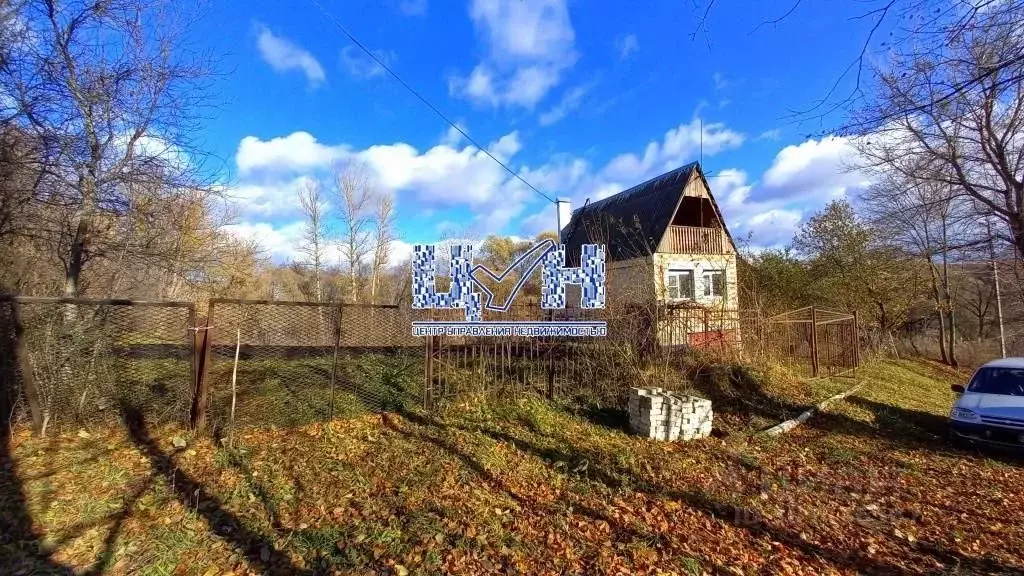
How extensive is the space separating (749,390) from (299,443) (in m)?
8.01

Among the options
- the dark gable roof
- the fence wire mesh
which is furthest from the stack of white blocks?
the dark gable roof

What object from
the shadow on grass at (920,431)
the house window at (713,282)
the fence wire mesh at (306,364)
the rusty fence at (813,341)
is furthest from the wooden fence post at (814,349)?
the fence wire mesh at (306,364)

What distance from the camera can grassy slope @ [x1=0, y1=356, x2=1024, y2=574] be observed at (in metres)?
3.09

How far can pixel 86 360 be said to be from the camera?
15.1ft

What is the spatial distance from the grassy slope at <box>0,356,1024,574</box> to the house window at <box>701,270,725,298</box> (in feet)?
30.1

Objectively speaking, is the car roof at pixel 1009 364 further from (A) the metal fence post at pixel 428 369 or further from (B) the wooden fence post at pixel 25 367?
(B) the wooden fence post at pixel 25 367

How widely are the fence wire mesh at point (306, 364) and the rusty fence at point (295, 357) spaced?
0.03 meters

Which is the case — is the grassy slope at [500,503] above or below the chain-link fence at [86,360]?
below

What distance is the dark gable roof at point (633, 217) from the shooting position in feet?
51.7

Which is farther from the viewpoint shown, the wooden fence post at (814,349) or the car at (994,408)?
the wooden fence post at (814,349)

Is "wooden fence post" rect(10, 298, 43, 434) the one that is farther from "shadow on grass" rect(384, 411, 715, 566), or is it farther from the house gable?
the house gable

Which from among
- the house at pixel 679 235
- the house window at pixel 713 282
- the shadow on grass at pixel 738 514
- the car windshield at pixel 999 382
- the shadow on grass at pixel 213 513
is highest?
the house at pixel 679 235

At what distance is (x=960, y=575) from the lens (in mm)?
3209

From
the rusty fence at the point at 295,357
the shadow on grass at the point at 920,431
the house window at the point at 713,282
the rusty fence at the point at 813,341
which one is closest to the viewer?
the rusty fence at the point at 295,357
